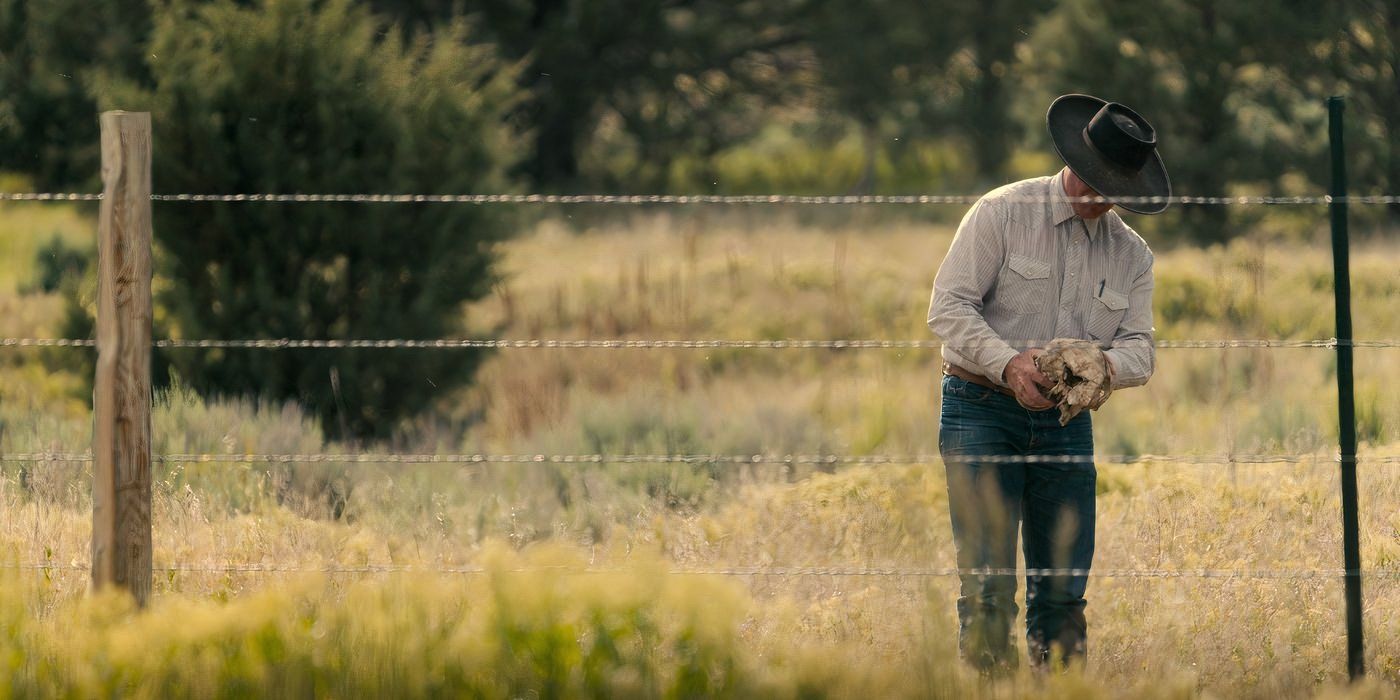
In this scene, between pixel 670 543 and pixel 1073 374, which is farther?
pixel 670 543

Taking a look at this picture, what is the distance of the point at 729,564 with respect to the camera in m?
5.84

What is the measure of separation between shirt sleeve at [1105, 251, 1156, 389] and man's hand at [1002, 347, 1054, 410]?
30 centimetres

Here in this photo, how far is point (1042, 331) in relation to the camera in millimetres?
4672

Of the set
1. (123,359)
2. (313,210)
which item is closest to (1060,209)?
(123,359)

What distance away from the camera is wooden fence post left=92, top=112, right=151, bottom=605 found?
177 inches

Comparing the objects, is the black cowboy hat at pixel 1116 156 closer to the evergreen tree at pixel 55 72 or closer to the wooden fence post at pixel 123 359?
the wooden fence post at pixel 123 359

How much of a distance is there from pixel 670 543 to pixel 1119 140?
2.40 metres

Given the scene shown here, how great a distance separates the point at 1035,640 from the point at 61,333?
25.9 ft

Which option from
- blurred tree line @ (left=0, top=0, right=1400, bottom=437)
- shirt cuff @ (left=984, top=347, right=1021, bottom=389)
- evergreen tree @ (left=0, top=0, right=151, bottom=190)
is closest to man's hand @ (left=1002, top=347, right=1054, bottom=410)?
shirt cuff @ (left=984, top=347, right=1021, bottom=389)

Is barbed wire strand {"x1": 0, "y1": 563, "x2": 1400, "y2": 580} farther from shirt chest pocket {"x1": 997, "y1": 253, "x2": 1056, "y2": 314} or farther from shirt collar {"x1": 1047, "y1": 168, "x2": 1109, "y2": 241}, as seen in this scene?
shirt collar {"x1": 1047, "y1": 168, "x2": 1109, "y2": 241}

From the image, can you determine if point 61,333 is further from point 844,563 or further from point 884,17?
point 884,17

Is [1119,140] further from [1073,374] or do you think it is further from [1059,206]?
[1073,374]

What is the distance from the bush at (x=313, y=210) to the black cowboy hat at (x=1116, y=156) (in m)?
5.60

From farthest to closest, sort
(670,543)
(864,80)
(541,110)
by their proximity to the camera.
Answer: (864,80) < (541,110) < (670,543)
